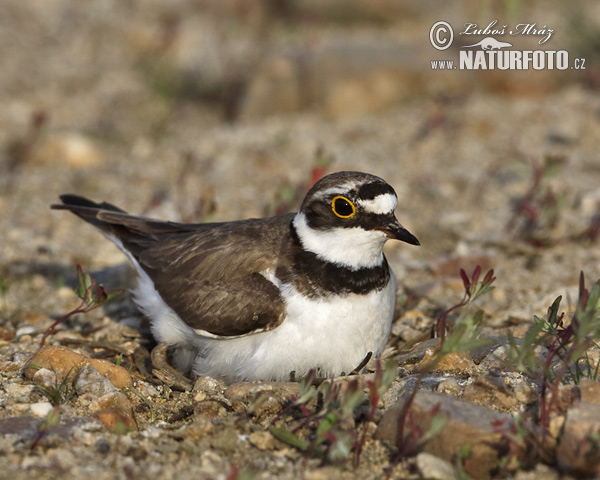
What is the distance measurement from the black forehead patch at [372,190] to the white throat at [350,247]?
7.5 inches

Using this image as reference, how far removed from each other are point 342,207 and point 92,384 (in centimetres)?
169

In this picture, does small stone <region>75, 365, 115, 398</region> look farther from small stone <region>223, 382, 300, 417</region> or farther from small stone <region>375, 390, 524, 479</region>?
small stone <region>375, 390, 524, 479</region>

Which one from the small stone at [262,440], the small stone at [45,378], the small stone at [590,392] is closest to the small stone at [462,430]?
the small stone at [590,392]

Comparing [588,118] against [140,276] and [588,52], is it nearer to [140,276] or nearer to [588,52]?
[588,52]

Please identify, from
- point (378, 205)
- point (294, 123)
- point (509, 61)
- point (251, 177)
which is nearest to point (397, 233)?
point (378, 205)

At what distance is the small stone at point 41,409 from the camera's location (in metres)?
3.58

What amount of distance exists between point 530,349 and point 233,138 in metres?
5.89

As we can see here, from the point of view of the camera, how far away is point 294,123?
881 centimetres

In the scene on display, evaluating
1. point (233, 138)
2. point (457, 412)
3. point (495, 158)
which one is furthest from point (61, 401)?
point (495, 158)

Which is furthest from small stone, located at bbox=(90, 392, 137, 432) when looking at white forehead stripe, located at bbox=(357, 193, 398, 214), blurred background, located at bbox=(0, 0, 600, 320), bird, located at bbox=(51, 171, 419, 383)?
blurred background, located at bbox=(0, 0, 600, 320)

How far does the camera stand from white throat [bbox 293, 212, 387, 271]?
414 cm

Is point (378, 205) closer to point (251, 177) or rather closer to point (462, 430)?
point (462, 430)

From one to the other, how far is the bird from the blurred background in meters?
1.42

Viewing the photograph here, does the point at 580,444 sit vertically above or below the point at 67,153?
below
